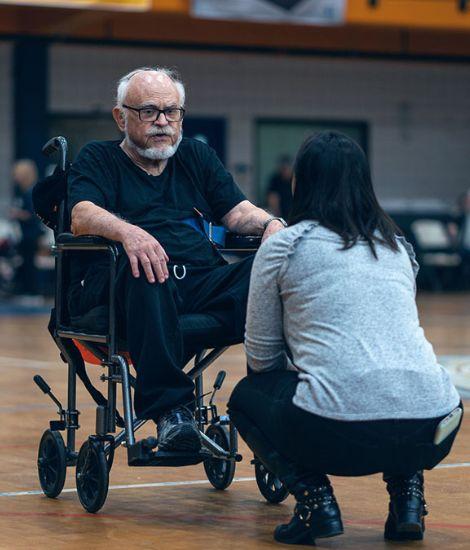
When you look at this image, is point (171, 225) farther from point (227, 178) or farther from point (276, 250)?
point (276, 250)

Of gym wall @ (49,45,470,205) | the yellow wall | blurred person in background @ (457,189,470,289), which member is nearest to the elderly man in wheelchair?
the yellow wall

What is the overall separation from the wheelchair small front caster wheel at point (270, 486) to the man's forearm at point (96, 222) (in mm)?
982

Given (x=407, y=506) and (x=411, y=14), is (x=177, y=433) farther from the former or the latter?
→ (x=411, y=14)

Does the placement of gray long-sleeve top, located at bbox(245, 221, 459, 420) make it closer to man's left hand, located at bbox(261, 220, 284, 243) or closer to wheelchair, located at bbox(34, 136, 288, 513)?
wheelchair, located at bbox(34, 136, 288, 513)

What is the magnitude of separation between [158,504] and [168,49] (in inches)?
678

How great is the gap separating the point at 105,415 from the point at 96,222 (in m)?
0.71

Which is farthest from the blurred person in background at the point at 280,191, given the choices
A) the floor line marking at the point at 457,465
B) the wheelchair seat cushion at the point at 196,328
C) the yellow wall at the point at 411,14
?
the wheelchair seat cushion at the point at 196,328

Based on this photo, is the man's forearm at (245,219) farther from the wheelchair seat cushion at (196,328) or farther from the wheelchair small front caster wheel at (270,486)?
the wheelchair small front caster wheel at (270,486)

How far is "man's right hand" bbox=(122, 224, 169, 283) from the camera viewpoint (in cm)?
506

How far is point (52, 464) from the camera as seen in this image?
18.6 ft

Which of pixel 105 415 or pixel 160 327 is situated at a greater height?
pixel 160 327

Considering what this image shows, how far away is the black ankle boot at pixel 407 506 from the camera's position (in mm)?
4691

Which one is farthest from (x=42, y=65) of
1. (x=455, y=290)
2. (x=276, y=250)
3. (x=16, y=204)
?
(x=276, y=250)

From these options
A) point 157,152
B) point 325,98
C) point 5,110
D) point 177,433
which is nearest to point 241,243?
point 157,152
